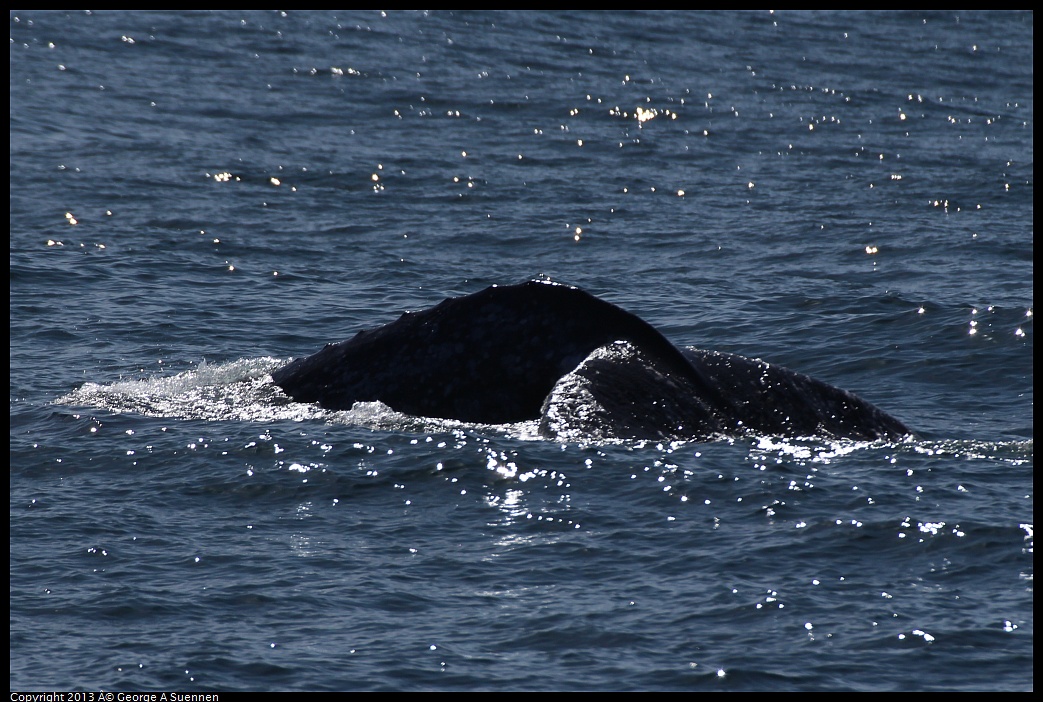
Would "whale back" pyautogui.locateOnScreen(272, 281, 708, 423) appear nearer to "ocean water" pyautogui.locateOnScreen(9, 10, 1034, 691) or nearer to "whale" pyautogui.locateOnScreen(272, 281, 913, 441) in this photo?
"whale" pyautogui.locateOnScreen(272, 281, 913, 441)

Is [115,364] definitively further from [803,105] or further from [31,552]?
[803,105]

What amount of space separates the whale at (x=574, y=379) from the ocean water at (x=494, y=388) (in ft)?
0.98

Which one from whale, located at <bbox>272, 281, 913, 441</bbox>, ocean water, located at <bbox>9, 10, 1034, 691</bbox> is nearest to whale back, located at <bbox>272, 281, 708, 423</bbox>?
whale, located at <bbox>272, 281, 913, 441</bbox>

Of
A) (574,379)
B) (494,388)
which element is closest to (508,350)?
(494,388)

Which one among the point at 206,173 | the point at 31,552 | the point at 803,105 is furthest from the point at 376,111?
the point at 31,552

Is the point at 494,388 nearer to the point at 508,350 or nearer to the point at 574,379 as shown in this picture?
the point at 508,350

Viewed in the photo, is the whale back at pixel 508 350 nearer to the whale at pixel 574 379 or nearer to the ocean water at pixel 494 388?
the whale at pixel 574 379

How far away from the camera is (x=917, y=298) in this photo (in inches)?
662

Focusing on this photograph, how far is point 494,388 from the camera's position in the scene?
448 inches

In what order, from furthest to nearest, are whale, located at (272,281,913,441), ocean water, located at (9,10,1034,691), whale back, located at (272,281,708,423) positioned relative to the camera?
whale back, located at (272,281,708,423) → whale, located at (272,281,913,441) → ocean water, located at (9,10,1034,691)

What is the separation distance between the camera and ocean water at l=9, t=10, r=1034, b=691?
24.4ft

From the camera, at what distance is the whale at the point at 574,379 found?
11.0 m

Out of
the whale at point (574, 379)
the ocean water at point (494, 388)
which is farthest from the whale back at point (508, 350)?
the ocean water at point (494, 388)

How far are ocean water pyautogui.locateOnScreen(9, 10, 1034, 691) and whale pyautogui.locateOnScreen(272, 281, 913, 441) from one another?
0.98ft
